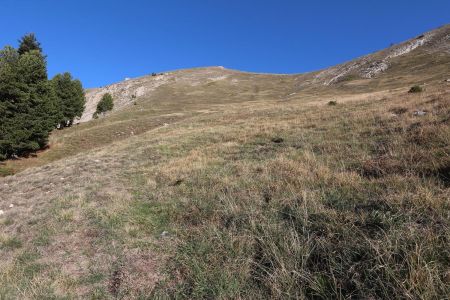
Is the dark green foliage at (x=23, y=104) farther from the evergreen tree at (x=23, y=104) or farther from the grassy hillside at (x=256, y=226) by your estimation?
the grassy hillside at (x=256, y=226)

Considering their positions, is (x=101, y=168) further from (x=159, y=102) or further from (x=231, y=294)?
(x=159, y=102)

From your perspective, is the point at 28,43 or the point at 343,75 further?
the point at 343,75

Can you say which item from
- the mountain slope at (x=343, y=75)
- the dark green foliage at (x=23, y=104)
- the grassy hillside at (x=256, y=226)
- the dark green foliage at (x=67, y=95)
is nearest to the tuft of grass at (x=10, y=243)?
the grassy hillside at (x=256, y=226)

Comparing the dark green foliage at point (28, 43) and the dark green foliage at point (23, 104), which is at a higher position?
the dark green foliage at point (28, 43)

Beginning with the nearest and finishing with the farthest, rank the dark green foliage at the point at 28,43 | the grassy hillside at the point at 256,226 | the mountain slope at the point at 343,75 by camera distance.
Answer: the grassy hillside at the point at 256,226, the dark green foliage at the point at 28,43, the mountain slope at the point at 343,75

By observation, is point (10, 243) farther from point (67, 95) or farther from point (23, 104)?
point (67, 95)

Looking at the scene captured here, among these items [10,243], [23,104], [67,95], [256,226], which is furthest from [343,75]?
[10,243]

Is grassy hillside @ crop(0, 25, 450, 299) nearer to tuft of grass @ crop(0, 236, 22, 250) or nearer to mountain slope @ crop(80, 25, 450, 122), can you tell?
tuft of grass @ crop(0, 236, 22, 250)

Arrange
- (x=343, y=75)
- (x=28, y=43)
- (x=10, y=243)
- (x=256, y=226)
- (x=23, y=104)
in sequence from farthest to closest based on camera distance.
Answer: (x=343, y=75)
(x=28, y=43)
(x=23, y=104)
(x=10, y=243)
(x=256, y=226)

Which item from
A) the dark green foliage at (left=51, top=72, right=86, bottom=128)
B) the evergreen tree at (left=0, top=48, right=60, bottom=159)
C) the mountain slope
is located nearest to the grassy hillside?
the evergreen tree at (left=0, top=48, right=60, bottom=159)

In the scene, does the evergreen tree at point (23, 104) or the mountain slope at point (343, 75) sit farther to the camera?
the mountain slope at point (343, 75)

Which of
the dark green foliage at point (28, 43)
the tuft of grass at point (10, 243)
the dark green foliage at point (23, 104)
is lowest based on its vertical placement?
the tuft of grass at point (10, 243)

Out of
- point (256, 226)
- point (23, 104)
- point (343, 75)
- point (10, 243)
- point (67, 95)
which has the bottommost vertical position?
point (10, 243)

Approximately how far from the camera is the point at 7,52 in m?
28.8
